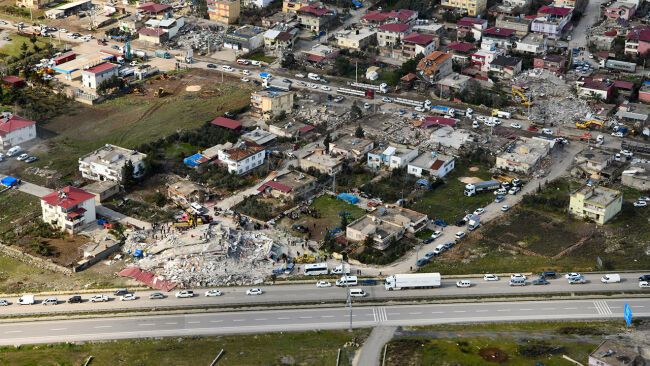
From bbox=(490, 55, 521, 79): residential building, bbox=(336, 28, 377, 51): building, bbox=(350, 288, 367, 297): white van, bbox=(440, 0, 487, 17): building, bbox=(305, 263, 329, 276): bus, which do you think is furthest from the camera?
bbox=(440, 0, 487, 17): building

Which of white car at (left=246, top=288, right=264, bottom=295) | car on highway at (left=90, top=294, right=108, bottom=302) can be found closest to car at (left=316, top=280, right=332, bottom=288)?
white car at (left=246, top=288, right=264, bottom=295)

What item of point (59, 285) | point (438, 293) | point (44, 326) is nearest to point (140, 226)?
point (59, 285)

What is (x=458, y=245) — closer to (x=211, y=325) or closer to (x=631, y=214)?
(x=631, y=214)

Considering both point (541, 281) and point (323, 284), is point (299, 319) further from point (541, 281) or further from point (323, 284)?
point (541, 281)

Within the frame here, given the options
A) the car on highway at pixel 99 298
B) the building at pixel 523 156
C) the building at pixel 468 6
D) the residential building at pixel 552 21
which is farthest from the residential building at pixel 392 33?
the car on highway at pixel 99 298

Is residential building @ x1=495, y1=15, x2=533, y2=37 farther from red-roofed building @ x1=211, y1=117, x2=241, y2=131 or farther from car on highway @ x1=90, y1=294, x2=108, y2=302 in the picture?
car on highway @ x1=90, y1=294, x2=108, y2=302

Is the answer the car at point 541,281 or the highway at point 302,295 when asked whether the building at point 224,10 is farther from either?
the car at point 541,281
